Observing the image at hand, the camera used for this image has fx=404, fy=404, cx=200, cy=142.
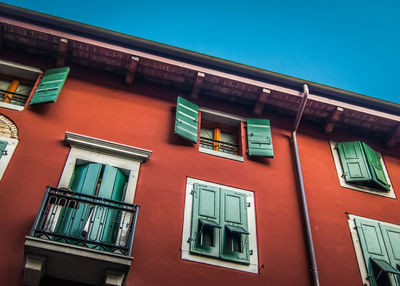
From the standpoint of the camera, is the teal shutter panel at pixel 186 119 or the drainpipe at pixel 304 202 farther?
the teal shutter panel at pixel 186 119

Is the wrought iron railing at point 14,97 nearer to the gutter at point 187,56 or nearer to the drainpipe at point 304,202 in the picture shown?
the gutter at point 187,56

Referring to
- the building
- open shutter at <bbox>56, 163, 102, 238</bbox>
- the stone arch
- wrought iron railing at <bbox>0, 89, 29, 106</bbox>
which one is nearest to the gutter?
the building

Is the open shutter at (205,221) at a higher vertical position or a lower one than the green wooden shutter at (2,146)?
lower

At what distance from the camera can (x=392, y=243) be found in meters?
8.29

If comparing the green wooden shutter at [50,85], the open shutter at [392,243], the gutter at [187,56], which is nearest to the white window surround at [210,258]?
the open shutter at [392,243]

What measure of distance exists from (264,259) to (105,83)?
18.4ft

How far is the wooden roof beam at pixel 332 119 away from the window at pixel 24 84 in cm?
662

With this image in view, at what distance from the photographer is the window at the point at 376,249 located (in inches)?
299

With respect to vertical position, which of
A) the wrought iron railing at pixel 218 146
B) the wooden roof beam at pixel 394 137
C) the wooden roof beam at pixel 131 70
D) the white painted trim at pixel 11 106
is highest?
the wooden roof beam at pixel 131 70

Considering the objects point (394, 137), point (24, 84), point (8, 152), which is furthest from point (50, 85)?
point (394, 137)

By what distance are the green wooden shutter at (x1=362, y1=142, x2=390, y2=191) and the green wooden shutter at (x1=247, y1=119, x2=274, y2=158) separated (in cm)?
245

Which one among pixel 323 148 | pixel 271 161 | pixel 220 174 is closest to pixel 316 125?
pixel 323 148

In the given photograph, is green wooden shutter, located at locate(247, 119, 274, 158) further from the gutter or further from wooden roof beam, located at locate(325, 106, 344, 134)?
wooden roof beam, located at locate(325, 106, 344, 134)

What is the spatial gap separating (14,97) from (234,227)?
224 inches
